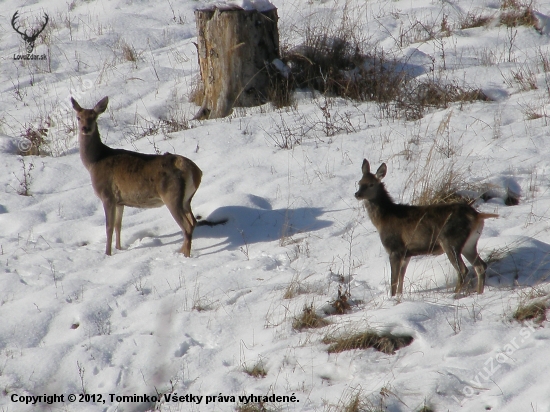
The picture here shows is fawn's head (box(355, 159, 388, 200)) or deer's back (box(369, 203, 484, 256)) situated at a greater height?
fawn's head (box(355, 159, 388, 200))

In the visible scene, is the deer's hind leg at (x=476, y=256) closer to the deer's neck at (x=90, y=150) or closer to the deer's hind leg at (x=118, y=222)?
the deer's hind leg at (x=118, y=222)

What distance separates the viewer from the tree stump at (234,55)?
1061 cm

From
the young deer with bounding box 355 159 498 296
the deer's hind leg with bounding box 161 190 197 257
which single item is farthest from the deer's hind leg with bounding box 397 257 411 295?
the deer's hind leg with bounding box 161 190 197 257

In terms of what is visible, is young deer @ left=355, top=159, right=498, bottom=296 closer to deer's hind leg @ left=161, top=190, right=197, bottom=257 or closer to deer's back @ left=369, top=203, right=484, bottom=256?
deer's back @ left=369, top=203, right=484, bottom=256

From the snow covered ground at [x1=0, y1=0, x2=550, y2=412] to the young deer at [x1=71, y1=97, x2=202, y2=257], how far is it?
377 millimetres

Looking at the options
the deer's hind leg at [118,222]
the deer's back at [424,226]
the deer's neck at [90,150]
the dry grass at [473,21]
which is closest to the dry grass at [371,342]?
the deer's back at [424,226]

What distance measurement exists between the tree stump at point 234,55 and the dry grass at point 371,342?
6.33 metres

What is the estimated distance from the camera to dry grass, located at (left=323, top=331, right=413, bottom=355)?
5.24 metres

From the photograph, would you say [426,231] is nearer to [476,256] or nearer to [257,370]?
[476,256]

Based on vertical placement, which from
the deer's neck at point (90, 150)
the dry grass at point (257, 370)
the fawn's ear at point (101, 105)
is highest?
the fawn's ear at point (101, 105)

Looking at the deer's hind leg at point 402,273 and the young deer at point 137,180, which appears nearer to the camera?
the deer's hind leg at point 402,273

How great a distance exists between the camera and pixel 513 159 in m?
8.39

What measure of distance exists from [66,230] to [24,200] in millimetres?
1115

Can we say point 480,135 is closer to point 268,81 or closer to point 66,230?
point 268,81
